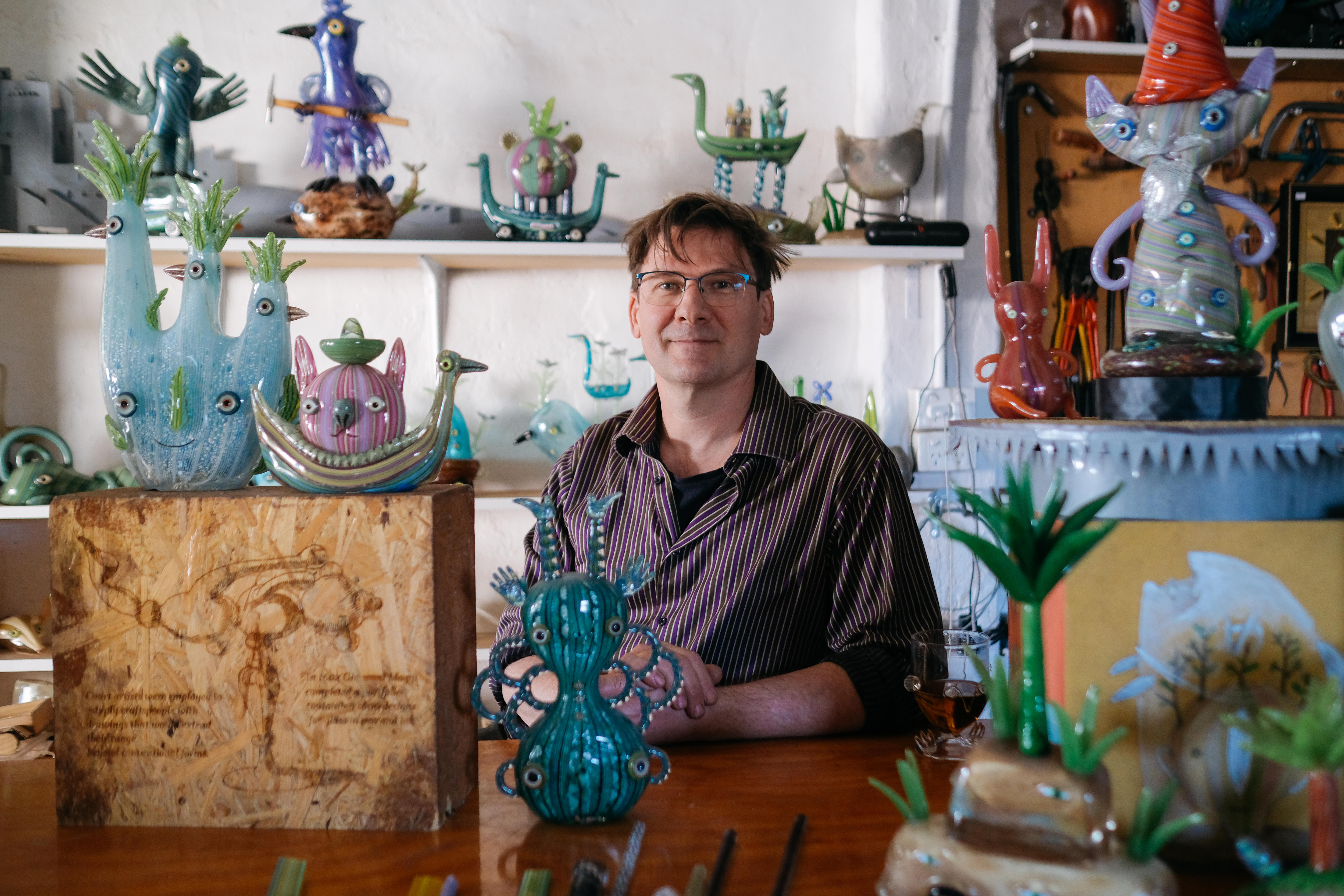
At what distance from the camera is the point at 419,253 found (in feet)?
7.91

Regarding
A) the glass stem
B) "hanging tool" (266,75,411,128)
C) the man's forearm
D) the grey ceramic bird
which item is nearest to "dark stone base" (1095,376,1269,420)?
the glass stem

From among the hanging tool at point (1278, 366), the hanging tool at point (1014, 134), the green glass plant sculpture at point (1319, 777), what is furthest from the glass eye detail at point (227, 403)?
the hanging tool at point (1278, 366)

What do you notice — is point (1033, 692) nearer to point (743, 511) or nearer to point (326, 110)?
point (743, 511)

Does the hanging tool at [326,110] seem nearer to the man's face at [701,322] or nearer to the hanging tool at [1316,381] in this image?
the man's face at [701,322]

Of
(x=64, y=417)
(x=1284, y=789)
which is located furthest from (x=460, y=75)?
(x=1284, y=789)

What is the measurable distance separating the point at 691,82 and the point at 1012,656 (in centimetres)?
209

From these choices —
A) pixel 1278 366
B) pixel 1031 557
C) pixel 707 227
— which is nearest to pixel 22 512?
pixel 707 227

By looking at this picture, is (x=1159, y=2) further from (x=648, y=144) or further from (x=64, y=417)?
(x=64, y=417)

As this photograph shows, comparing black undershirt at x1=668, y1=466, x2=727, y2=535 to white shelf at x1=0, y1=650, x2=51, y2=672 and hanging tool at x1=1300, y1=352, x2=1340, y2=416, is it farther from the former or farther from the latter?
white shelf at x1=0, y1=650, x2=51, y2=672

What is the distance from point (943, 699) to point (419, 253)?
178 centimetres

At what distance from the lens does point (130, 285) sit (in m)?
0.91

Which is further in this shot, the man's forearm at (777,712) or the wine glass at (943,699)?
the man's forearm at (777,712)

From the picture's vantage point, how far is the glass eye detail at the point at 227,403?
0.89m

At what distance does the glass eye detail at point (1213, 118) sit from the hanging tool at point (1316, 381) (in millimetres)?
210
